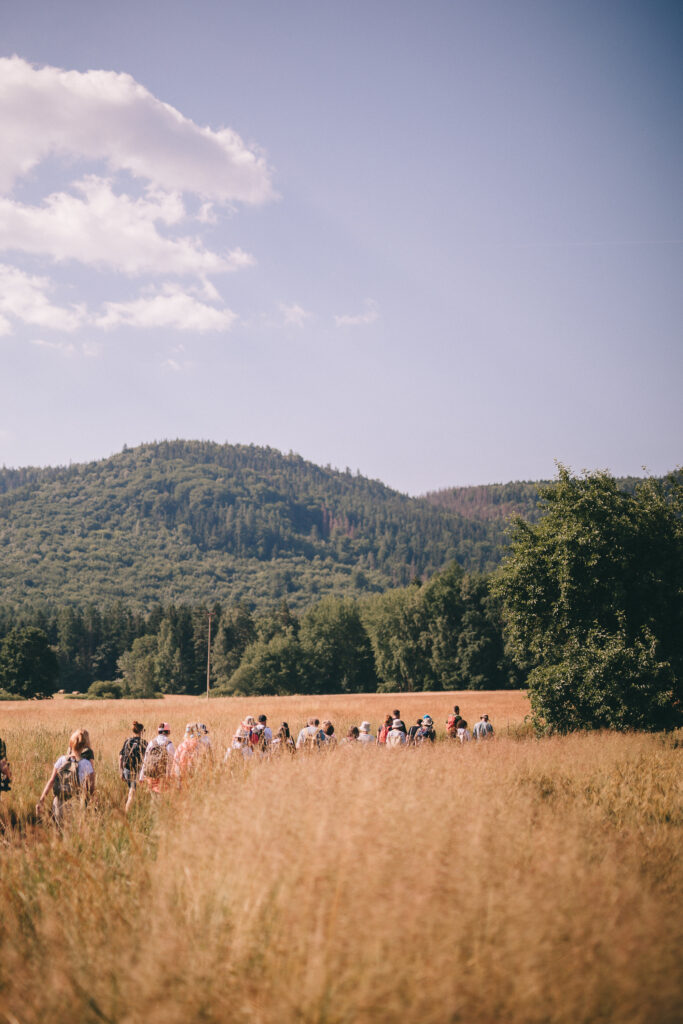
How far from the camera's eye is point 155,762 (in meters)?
8.79

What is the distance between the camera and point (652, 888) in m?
4.19

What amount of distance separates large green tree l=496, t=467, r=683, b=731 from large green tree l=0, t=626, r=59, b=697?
2661 inches

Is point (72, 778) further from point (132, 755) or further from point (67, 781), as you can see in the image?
point (132, 755)

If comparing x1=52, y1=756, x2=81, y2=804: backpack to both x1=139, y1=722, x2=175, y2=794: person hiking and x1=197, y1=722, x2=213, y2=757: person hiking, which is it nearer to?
x1=139, y1=722, x2=175, y2=794: person hiking

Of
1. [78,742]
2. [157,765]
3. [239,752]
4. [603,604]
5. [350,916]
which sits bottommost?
[157,765]

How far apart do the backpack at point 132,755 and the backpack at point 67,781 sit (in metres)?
2.03

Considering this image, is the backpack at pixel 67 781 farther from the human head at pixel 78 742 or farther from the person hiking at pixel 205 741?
the person hiking at pixel 205 741

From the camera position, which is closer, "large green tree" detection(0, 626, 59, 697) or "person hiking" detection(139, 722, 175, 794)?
"person hiking" detection(139, 722, 175, 794)

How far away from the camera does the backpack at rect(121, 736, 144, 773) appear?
9.68m

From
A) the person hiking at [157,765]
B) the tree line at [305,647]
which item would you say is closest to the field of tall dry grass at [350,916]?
the person hiking at [157,765]

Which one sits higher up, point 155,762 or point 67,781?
point 67,781

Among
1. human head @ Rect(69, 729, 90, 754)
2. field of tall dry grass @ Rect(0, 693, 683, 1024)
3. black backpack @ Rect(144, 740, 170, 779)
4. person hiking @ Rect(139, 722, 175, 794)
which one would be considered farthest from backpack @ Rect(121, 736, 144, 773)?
field of tall dry grass @ Rect(0, 693, 683, 1024)

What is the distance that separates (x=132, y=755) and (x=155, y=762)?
125 cm

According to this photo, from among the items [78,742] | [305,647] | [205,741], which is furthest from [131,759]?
[305,647]
